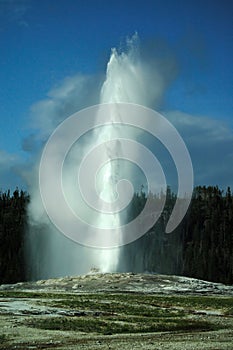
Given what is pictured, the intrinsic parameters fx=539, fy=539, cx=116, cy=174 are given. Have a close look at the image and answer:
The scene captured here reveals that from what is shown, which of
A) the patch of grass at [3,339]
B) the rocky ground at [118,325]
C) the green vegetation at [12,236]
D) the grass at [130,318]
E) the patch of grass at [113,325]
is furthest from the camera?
the green vegetation at [12,236]

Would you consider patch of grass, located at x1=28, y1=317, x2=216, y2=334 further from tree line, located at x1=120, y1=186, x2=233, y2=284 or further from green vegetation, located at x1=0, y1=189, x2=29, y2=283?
green vegetation, located at x1=0, y1=189, x2=29, y2=283

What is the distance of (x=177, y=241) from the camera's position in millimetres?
132750

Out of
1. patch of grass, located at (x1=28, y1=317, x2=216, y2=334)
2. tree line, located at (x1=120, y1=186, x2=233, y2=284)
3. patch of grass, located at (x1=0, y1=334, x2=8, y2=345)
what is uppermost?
tree line, located at (x1=120, y1=186, x2=233, y2=284)

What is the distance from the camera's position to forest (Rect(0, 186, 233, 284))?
113m

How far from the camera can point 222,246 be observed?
125 meters

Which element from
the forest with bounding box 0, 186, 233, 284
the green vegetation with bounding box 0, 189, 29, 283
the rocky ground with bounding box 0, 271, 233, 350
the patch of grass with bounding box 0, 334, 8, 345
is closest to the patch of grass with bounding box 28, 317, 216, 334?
the rocky ground with bounding box 0, 271, 233, 350

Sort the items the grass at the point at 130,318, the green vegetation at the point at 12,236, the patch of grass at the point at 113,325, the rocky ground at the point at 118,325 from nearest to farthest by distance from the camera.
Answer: the rocky ground at the point at 118,325, the patch of grass at the point at 113,325, the grass at the point at 130,318, the green vegetation at the point at 12,236

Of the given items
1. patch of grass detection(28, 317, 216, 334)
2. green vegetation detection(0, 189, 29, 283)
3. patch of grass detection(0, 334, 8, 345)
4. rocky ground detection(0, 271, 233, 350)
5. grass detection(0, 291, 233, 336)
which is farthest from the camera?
green vegetation detection(0, 189, 29, 283)

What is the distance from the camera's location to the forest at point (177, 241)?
372 ft

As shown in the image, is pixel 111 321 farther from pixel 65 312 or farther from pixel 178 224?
pixel 178 224

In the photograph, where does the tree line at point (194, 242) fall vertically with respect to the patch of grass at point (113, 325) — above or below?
above

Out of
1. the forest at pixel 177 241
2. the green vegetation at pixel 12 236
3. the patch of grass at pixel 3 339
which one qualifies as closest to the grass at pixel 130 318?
the patch of grass at pixel 3 339

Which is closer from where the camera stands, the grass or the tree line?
the grass

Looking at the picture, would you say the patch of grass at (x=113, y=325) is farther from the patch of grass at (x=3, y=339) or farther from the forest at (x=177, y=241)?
the forest at (x=177, y=241)
